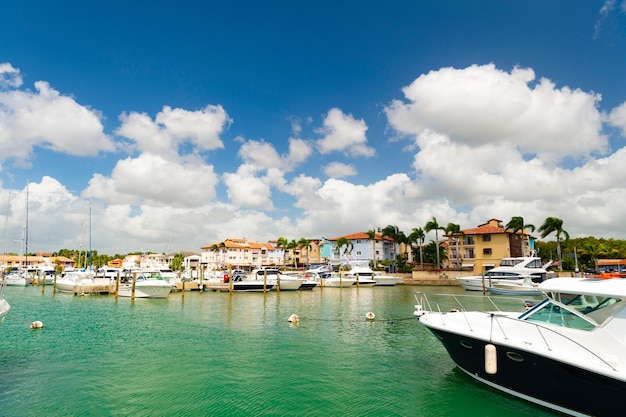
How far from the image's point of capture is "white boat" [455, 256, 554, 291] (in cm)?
4900

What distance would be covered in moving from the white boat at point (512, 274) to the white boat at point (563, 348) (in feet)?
127

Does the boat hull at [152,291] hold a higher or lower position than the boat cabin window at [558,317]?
lower

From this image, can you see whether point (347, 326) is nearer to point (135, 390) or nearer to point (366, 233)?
point (135, 390)

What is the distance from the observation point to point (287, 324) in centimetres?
2581

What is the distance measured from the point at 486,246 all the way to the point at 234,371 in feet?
235

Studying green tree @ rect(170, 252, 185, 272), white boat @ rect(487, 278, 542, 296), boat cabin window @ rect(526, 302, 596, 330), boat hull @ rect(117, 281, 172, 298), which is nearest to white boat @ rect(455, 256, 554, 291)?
white boat @ rect(487, 278, 542, 296)

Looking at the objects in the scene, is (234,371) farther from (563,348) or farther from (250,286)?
(250,286)

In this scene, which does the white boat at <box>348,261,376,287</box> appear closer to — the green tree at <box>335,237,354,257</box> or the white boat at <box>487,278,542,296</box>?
the white boat at <box>487,278,542,296</box>

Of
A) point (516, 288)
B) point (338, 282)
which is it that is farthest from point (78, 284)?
point (516, 288)

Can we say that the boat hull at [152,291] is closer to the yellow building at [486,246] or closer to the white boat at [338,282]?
the white boat at [338,282]

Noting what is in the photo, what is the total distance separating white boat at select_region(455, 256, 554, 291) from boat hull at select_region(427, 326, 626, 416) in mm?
38530

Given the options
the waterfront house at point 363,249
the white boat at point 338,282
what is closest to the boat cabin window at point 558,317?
the white boat at point 338,282

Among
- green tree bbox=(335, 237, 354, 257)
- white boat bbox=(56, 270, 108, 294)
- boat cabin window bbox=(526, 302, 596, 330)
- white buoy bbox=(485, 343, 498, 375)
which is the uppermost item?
green tree bbox=(335, 237, 354, 257)

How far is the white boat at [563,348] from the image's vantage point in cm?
921
